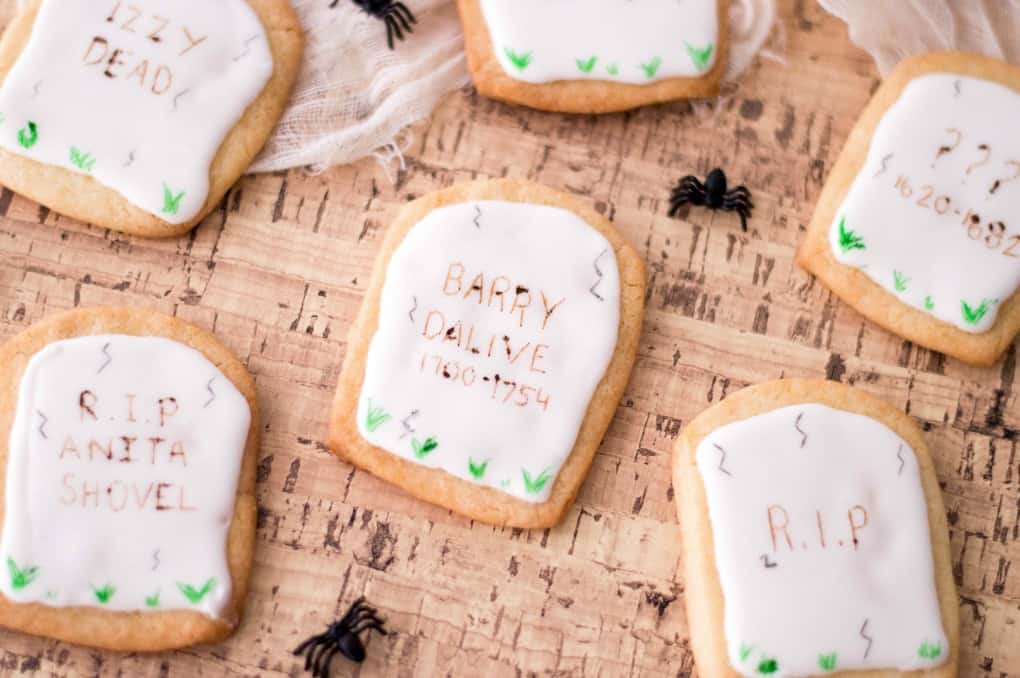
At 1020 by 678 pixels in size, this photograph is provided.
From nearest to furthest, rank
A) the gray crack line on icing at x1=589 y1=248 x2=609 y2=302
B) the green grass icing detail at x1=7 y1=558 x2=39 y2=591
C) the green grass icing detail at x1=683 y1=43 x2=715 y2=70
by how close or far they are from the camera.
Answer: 1. the green grass icing detail at x1=7 y1=558 x2=39 y2=591
2. the gray crack line on icing at x1=589 y1=248 x2=609 y2=302
3. the green grass icing detail at x1=683 y1=43 x2=715 y2=70

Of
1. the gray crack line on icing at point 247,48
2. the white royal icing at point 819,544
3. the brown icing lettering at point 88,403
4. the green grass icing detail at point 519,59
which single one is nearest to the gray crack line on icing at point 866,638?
the white royal icing at point 819,544

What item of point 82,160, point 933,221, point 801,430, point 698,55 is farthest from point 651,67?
point 82,160

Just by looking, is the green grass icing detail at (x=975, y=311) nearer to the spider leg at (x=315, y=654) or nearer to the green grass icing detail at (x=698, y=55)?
the green grass icing detail at (x=698, y=55)

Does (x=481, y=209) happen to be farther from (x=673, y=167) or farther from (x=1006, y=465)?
(x=1006, y=465)

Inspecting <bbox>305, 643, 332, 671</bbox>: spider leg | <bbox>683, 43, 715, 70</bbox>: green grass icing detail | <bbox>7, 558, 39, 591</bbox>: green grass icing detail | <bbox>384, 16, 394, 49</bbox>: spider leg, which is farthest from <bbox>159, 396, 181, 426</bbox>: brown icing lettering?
<bbox>683, 43, 715, 70</bbox>: green grass icing detail

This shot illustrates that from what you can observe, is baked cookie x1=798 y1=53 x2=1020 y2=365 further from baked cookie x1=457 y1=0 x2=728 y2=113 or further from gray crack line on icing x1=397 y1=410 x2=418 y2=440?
gray crack line on icing x1=397 y1=410 x2=418 y2=440

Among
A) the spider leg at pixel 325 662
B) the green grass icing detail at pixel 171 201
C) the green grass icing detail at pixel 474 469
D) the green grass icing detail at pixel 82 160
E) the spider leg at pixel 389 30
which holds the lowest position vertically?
the spider leg at pixel 325 662
